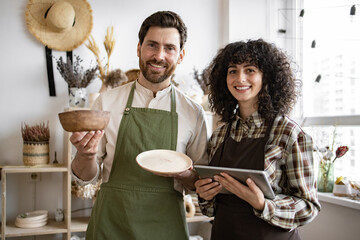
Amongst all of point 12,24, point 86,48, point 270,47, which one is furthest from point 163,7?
point 270,47

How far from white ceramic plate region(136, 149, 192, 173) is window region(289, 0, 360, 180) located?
1.72 meters

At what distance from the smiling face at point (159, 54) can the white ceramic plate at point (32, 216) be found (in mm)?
1736

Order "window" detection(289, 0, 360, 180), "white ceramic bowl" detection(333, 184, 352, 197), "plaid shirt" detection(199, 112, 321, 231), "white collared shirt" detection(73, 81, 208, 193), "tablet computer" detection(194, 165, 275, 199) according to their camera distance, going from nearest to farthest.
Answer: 1. "tablet computer" detection(194, 165, 275, 199)
2. "plaid shirt" detection(199, 112, 321, 231)
3. "white collared shirt" detection(73, 81, 208, 193)
4. "white ceramic bowl" detection(333, 184, 352, 197)
5. "window" detection(289, 0, 360, 180)

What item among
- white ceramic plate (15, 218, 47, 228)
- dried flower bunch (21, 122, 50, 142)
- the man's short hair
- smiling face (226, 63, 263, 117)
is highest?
the man's short hair

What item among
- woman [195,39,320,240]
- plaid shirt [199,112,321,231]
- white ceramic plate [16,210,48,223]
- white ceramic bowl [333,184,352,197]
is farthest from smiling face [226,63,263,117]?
white ceramic plate [16,210,48,223]

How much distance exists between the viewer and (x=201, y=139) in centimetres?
174

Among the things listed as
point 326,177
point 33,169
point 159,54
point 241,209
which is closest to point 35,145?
point 33,169

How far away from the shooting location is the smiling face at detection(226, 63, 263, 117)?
1508 millimetres

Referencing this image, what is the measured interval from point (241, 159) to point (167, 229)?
483 millimetres

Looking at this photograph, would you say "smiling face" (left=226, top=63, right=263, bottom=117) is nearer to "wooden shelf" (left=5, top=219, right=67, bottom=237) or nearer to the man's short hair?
the man's short hair

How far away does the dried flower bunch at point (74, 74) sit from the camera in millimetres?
2877

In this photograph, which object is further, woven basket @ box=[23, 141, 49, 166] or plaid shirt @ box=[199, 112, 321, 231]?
woven basket @ box=[23, 141, 49, 166]

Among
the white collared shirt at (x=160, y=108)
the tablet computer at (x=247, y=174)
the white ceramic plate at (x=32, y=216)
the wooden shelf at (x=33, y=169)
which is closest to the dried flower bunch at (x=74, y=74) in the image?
the wooden shelf at (x=33, y=169)

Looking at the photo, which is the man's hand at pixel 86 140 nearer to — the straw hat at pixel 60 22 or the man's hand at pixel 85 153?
the man's hand at pixel 85 153
